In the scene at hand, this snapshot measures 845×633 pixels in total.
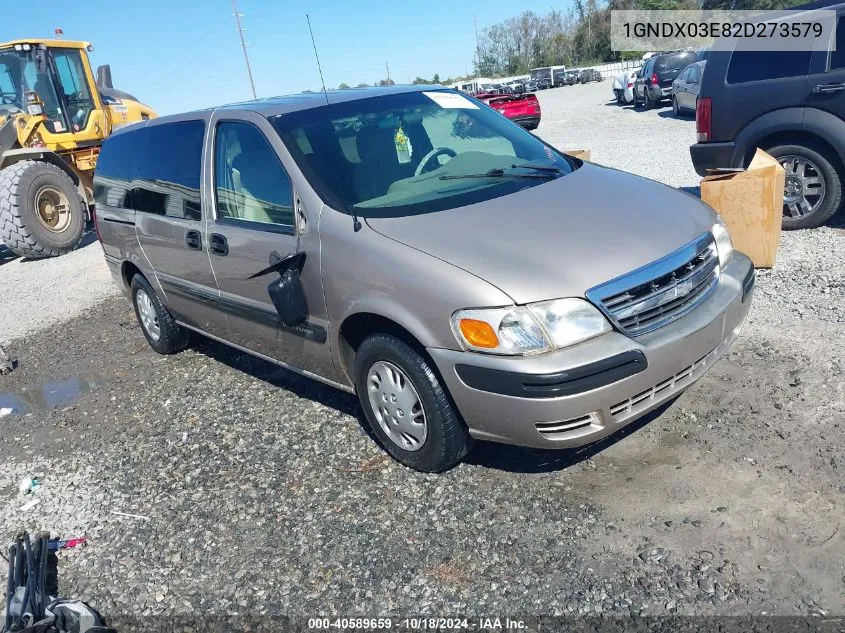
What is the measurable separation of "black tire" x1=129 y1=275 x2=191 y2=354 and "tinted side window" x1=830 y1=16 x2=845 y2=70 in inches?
245

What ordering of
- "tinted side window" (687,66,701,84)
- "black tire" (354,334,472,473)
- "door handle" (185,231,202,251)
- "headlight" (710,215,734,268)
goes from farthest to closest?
"tinted side window" (687,66,701,84), "door handle" (185,231,202,251), "headlight" (710,215,734,268), "black tire" (354,334,472,473)

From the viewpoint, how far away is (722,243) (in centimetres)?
373

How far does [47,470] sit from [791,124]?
6.71m

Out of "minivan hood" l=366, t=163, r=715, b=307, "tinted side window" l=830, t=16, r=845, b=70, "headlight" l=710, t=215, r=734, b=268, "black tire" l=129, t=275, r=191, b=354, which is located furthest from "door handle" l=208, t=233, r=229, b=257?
"tinted side window" l=830, t=16, r=845, b=70

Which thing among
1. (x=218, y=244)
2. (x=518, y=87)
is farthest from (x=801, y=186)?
(x=518, y=87)

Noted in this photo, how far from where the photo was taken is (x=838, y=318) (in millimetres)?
4691

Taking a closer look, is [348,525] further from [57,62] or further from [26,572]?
[57,62]

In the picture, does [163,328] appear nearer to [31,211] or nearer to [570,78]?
[31,211]

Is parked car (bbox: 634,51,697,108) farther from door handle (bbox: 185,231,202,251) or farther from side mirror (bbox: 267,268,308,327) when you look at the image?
side mirror (bbox: 267,268,308,327)

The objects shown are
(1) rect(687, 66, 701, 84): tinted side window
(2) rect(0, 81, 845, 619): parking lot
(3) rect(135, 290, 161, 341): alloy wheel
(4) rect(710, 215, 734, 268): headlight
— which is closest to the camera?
(2) rect(0, 81, 845, 619): parking lot

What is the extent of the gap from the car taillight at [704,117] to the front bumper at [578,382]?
14.1 ft

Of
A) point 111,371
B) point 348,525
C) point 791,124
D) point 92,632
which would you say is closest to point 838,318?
point 791,124

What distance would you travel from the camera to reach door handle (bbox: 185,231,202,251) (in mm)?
4605

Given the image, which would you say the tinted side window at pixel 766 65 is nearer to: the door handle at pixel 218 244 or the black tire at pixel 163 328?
the door handle at pixel 218 244
